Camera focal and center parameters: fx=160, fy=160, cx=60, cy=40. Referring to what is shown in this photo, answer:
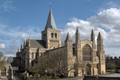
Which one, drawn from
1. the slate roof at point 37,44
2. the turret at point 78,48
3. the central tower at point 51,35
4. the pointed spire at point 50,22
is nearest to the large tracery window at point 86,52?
the turret at point 78,48

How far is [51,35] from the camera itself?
78.6 meters

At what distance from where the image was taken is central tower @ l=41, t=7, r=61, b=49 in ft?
251

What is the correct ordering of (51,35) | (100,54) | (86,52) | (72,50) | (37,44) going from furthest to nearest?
1. (51,35)
2. (37,44)
3. (100,54)
4. (86,52)
5. (72,50)

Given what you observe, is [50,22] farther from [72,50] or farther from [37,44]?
[72,50]

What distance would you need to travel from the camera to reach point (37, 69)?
4250cm

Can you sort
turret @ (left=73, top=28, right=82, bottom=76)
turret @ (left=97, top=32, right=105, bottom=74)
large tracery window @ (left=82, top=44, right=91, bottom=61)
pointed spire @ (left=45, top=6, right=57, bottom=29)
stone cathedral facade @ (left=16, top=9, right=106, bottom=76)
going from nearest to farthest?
1. stone cathedral facade @ (left=16, top=9, right=106, bottom=76)
2. turret @ (left=73, top=28, right=82, bottom=76)
3. large tracery window @ (left=82, top=44, right=91, bottom=61)
4. turret @ (left=97, top=32, right=105, bottom=74)
5. pointed spire @ (left=45, top=6, right=57, bottom=29)

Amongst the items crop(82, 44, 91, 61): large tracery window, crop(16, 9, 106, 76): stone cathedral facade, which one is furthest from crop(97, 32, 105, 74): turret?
crop(82, 44, 91, 61): large tracery window

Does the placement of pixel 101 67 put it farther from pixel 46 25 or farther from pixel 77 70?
pixel 46 25

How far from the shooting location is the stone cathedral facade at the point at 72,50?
53438 millimetres

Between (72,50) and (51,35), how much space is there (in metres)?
27.1

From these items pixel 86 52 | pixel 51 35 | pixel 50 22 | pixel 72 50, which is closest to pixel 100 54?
pixel 86 52

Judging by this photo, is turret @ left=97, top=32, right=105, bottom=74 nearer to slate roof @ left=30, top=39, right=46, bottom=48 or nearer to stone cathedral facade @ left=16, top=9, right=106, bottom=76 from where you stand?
stone cathedral facade @ left=16, top=9, right=106, bottom=76

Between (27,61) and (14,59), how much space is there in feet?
56.5

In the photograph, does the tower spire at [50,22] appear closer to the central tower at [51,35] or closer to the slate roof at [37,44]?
the central tower at [51,35]
